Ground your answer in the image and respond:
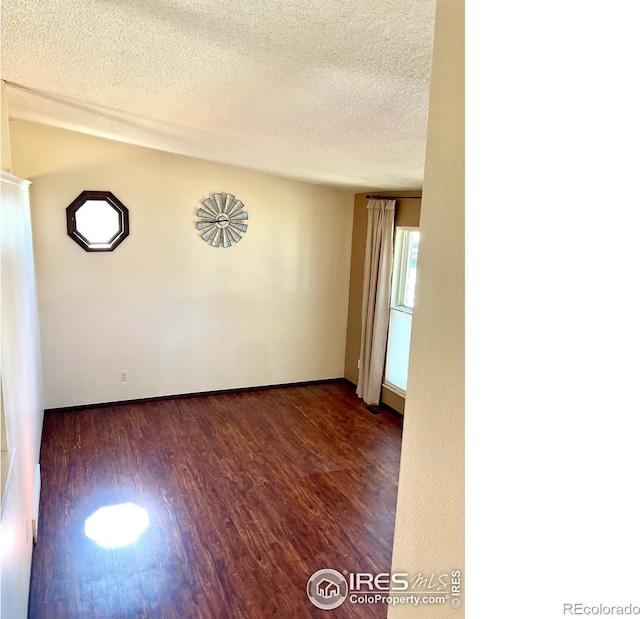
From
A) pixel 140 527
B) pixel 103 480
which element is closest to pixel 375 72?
pixel 140 527

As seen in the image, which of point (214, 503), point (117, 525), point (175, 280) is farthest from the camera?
point (175, 280)

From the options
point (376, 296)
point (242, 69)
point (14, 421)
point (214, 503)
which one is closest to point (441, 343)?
point (242, 69)

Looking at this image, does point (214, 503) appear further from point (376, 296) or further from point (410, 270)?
point (410, 270)

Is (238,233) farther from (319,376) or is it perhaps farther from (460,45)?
(460,45)

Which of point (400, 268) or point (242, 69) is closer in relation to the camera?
point (242, 69)

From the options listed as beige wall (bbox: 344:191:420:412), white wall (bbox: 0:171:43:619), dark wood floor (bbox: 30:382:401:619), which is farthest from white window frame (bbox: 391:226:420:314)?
white wall (bbox: 0:171:43:619)

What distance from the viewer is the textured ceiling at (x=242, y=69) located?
1.25 metres

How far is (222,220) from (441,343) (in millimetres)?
4386

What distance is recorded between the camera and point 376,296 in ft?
16.0

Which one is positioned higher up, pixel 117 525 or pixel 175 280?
pixel 175 280

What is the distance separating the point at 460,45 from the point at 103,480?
3676 mm

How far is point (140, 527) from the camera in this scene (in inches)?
115
